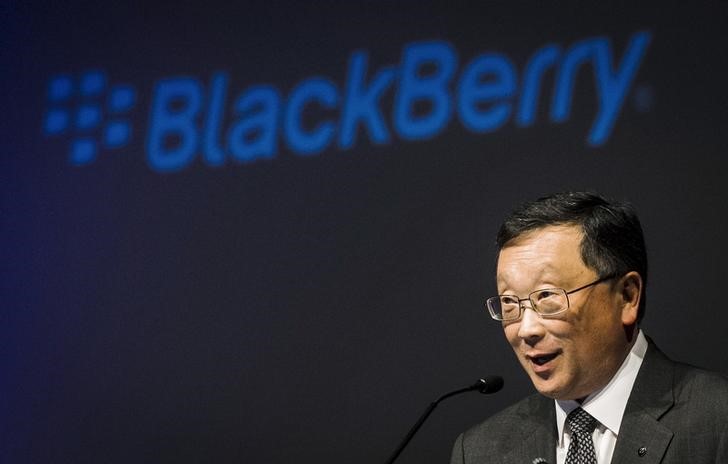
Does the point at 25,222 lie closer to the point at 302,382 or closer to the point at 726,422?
the point at 302,382

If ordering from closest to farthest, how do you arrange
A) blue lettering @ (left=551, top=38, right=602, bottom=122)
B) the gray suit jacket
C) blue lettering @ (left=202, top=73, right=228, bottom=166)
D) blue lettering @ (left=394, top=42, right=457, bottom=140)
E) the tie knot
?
the gray suit jacket < the tie knot < blue lettering @ (left=551, top=38, right=602, bottom=122) < blue lettering @ (left=394, top=42, right=457, bottom=140) < blue lettering @ (left=202, top=73, right=228, bottom=166)

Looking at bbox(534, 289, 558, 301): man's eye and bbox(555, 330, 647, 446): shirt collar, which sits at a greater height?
bbox(534, 289, 558, 301): man's eye

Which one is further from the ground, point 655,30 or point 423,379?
point 655,30

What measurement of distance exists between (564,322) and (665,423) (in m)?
0.32

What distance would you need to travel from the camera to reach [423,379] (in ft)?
11.5

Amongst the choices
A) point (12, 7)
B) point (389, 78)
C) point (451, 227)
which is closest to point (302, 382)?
point (451, 227)

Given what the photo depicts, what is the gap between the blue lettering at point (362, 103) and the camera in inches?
145

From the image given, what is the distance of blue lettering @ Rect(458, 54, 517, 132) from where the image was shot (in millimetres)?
3537

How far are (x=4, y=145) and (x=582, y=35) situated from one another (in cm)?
236

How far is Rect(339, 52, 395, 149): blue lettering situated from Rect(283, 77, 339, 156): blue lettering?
5 cm

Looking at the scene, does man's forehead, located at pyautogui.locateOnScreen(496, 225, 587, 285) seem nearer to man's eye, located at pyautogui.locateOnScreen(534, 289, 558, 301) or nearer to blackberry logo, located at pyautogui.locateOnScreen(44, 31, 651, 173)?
man's eye, located at pyautogui.locateOnScreen(534, 289, 558, 301)

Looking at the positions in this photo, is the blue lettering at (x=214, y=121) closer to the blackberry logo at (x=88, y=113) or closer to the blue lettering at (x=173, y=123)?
the blue lettering at (x=173, y=123)

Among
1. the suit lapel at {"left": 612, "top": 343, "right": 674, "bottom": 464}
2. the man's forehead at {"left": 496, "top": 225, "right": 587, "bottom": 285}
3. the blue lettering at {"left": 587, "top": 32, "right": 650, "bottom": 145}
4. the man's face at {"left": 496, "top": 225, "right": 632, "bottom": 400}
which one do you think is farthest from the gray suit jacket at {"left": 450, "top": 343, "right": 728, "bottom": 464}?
the blue lettering at {"left": 587, "top": 32, "right": 650, "bottom": 145}

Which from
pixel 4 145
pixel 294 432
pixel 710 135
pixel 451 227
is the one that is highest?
pixel 4 145
